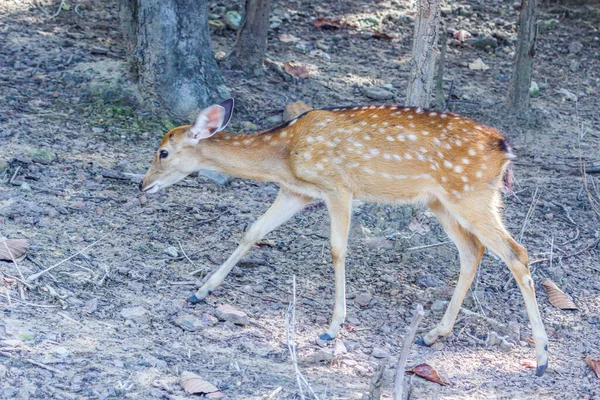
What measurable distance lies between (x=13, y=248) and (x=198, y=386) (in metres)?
2.01

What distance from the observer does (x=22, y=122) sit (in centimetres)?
834

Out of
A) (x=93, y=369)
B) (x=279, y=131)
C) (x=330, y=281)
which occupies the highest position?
(x=279, y=131)

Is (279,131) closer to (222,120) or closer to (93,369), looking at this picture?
(222,120)

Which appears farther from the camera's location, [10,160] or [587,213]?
[587,213]

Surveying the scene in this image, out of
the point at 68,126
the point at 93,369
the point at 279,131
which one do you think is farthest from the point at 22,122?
the point at 93,369

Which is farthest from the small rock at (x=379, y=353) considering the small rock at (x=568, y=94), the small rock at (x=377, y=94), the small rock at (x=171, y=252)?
the small rock at (x=568, y=94)

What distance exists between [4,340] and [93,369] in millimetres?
547

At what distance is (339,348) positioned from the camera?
5.77 metres

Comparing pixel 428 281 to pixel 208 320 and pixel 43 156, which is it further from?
pixel 43 156

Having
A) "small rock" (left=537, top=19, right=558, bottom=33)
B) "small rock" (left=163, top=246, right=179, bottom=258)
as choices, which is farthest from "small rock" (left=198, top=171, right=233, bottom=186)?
"small rock" (left=537, top=19, right=558, bottom=33)

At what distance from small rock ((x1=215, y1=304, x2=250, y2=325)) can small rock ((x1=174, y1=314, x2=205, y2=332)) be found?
0.52 ft

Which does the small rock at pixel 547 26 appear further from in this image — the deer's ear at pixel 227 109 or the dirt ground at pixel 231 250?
the deer's ear at pixel 227 109

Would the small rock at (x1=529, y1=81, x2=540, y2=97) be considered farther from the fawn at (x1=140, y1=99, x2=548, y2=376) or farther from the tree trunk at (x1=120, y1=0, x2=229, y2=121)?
the fawn at (x1=140, y1=99, x2=548, y2=376)

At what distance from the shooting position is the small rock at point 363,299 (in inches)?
256
